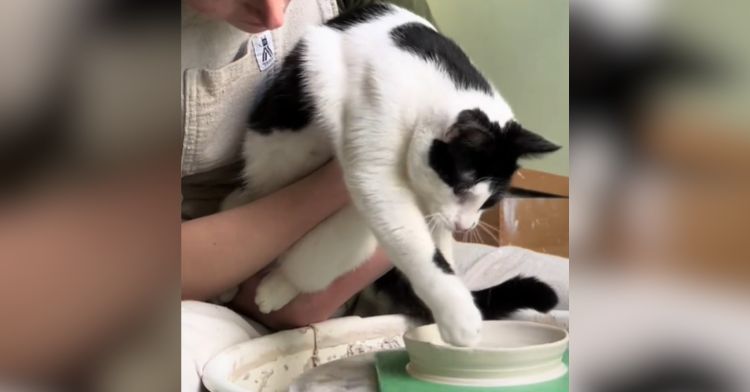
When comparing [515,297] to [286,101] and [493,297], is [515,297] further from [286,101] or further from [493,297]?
[286,101]

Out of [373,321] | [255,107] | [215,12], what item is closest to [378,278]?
[373,321]

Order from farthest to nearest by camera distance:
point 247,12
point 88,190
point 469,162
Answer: point 469,162
point 247,12
point 88,190

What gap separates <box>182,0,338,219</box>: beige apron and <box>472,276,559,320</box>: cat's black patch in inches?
14.6

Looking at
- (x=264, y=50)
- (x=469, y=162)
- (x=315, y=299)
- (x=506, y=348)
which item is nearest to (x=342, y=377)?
(x=315, y=299)

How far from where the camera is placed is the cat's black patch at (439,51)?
2.71 ft

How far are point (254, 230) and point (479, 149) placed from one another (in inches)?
11.8

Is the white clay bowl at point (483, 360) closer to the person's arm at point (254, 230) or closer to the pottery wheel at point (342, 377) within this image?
the pottery wheel at point (342, 377)

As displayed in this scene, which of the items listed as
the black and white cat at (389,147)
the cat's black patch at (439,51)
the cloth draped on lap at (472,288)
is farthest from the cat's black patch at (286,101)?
the cloth draped on lap at (472,288)

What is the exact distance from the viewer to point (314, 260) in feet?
2.74

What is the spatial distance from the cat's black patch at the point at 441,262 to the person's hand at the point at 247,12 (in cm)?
33

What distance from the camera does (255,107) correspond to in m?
0.79

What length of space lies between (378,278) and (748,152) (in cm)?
51

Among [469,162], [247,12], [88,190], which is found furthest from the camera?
[469,162]

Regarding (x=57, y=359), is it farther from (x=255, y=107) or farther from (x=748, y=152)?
(x=748, y=152)
